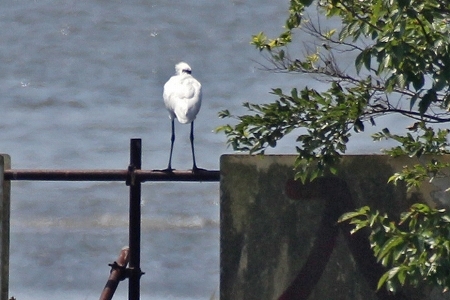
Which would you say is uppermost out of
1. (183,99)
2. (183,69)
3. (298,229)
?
(183,69)

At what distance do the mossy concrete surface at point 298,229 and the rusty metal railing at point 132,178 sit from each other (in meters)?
0.18

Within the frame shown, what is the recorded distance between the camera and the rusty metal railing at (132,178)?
380cm

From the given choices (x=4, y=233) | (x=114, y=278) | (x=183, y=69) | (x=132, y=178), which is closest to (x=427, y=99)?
(x=132, y=178)

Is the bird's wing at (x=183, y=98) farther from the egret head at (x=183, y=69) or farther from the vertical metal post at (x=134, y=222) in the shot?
the vertical metal post at (x=134, y=222)

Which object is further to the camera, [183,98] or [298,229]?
[183,98]

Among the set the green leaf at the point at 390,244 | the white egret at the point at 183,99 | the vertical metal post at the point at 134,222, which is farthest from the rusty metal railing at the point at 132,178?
the green leaf at the point at 390,244

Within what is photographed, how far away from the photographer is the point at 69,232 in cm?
913

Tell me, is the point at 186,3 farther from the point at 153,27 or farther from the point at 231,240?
the point at 231,240

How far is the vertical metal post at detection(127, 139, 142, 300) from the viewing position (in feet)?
12.6

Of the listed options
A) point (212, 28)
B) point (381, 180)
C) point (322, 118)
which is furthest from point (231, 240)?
point (212, 28)

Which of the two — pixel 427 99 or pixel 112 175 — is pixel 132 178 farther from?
pixel 427 99

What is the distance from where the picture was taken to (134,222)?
3.85 metres

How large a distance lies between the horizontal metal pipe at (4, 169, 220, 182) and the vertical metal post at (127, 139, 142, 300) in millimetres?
31

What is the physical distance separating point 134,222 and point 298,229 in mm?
659
